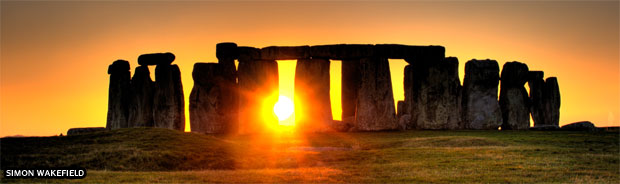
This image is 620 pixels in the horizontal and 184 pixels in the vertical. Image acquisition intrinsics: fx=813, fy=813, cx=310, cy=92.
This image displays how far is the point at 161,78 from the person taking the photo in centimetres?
4222

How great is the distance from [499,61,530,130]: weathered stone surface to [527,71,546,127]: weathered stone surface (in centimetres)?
166

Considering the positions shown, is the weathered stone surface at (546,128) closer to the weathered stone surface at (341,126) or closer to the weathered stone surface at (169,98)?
the weathered stone surface at (341,126)

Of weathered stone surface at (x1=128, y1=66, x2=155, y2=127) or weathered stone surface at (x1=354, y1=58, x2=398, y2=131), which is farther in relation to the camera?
weathered stone surface at (x1=128, y1=66, x2=155, y2=127)

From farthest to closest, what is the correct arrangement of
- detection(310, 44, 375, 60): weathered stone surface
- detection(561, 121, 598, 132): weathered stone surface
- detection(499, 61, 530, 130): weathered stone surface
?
1. detection(499, 61, 530, 130): weathered stone surface
2. detection(310, 44, 375, 60): weathered stone surface
3. detection(561, 121, 598, 132): weathered stone surface

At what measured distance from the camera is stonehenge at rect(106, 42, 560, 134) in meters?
39.8

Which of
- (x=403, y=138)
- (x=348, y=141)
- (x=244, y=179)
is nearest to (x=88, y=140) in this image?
(x=244, y=179)

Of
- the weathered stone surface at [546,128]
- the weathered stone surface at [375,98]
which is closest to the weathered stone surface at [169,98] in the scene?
the weathered stone surface at [375,98]

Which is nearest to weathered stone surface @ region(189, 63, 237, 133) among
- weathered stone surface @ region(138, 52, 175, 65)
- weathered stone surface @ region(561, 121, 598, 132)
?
weathered stone surface @ region(138, 52, 175, 65)

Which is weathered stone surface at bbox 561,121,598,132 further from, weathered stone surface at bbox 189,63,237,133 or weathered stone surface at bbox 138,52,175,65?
weathered stone surface at bbox 138,52,175,65

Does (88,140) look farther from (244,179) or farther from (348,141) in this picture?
(348,141)

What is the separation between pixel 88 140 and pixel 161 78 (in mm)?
15105

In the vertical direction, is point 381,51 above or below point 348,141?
above

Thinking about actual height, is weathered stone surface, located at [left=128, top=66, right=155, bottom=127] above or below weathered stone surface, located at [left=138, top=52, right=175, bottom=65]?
Answer: below

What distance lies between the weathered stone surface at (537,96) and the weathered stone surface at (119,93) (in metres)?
21.8
